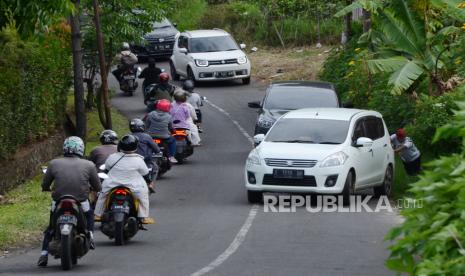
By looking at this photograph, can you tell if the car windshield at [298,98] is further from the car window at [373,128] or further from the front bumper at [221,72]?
the front bumper at [221,72]


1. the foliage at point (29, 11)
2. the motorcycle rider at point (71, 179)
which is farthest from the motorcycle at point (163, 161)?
the motorcycle rider at point (71, 179)

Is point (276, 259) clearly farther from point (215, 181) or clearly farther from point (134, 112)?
point (134, 112)

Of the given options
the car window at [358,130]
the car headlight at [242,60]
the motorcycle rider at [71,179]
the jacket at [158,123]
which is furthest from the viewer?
the car headlight at [242,60]

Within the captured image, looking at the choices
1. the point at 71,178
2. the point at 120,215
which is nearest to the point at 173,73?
the point at 120,215

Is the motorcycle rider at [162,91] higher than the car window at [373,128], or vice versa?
the car window at [373,128]

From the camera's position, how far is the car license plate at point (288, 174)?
20141mm

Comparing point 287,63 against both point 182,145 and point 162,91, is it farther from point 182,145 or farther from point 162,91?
point 182,145

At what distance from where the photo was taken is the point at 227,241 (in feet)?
55.8

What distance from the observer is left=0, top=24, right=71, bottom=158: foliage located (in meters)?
22.2

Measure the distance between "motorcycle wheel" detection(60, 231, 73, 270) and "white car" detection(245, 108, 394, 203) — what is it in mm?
6375

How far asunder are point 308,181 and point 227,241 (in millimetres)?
3539

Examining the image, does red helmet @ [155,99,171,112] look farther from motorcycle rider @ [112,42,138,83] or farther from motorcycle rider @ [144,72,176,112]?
motorcycle rider @ [112,42,138,83]

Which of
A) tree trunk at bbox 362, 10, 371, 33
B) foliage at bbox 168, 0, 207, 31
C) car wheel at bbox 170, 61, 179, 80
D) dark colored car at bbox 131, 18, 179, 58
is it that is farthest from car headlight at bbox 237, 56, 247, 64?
foliage at bbox 168, 0, 207, 31

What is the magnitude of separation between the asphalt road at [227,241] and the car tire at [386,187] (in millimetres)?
2169
